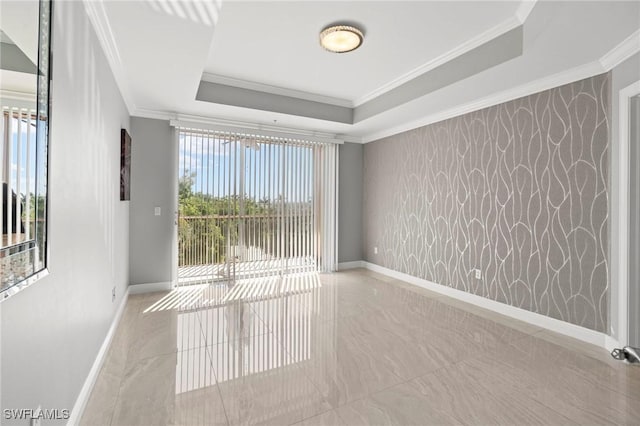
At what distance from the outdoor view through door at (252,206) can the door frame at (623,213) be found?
385 centimetres

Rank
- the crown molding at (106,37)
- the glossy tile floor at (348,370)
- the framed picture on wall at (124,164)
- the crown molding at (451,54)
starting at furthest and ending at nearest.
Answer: the framed picture on wall at (124,164)
the crown molding at (451,54)
the crown molding at (106,37)
the glossy tile floor at (348,370)

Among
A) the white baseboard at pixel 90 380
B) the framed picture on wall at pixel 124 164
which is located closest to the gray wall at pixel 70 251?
the white baseboard at pixel 90 380

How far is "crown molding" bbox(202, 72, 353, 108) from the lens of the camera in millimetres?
3878

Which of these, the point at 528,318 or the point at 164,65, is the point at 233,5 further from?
the point at 528,318

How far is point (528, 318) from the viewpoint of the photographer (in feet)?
11.1

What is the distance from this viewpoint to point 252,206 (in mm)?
4977

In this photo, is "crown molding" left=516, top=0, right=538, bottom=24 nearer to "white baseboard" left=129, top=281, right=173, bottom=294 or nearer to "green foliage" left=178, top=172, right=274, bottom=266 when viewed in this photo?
"green foliage" left=178, top=172, right=274, bottom=266

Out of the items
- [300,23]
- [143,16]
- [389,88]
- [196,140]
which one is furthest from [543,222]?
[196,140]

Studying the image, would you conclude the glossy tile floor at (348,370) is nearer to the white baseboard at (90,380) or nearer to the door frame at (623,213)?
the white baseboard at (90,380)

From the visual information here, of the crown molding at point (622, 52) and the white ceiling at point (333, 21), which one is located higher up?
the white ceiling at point (333, 21)

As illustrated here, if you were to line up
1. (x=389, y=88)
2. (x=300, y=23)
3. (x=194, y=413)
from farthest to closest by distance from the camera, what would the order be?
1. (x=389, y=88)
2. (x=300, y=23)
3. (x=194, y=413)

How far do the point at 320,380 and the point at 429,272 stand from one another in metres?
2.90

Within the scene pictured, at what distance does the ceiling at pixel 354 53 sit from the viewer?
88.6 inches

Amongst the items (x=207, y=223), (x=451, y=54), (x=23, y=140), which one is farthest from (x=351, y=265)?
(x=23, y=140)
